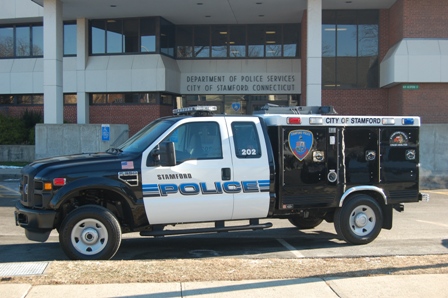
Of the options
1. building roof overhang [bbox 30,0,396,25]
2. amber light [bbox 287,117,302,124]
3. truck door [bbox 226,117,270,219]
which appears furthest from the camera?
building roof overhang [bbox 30,0,396,25]

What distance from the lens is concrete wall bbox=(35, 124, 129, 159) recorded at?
2038 cm

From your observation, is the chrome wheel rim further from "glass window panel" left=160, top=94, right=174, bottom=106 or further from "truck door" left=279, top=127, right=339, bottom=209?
"glass window panel" left=160, top=94, right=174, bottom=106

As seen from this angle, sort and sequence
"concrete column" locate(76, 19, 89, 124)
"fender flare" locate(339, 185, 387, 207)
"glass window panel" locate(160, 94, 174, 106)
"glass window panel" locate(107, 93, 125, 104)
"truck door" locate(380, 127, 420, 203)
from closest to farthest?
1. "fender flare" locate(339, 185, 387, 207)
2. "truck door" locate(380, 127, 420, 203)
3. "glass window panel" locate(160, 94, 174, 106)
4. "concrete column" locate(76, 19, 89, 124)
5. "glass window panel" locate(107, 93, 125, 104)

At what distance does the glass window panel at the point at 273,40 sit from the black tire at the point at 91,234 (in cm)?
2009

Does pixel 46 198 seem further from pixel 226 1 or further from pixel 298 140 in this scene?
pixel 226 1

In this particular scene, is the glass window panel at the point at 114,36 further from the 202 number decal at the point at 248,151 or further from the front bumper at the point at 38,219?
the front bumper at the point at 38,219

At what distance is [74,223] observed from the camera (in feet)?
22.3

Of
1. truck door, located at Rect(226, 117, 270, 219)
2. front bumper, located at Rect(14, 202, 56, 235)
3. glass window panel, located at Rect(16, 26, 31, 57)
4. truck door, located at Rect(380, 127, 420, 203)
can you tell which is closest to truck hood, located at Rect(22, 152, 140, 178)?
front bumper, located at Rect(14, 202, 56, 235)

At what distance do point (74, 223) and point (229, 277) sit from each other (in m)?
2.35

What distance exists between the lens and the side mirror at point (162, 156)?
6895 mm

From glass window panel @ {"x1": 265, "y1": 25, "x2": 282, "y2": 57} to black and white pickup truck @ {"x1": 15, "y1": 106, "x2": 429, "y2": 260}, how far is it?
1749cm

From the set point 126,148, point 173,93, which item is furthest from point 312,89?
point 126,148

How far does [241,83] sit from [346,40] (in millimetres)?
5728

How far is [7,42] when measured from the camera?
27.4m
